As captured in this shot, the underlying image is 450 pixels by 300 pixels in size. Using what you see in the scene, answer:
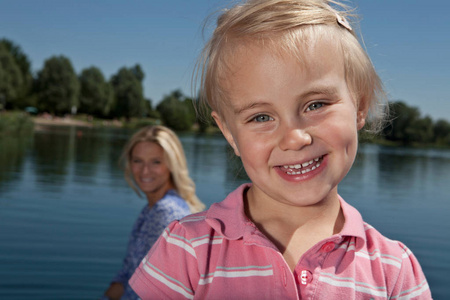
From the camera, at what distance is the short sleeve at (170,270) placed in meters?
1.35

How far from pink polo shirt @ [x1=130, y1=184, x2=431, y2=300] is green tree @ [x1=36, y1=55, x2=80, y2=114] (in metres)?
62.5

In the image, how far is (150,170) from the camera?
162 inches

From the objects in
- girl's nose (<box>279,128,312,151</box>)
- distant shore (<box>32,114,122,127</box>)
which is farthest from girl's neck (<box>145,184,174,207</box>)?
distant shore (<box>32,114,122,127</box>)

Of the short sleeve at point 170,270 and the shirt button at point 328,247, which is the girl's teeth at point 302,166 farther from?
the short sleeve at point 170,270

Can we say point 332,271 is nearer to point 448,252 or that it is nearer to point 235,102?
point 235,102

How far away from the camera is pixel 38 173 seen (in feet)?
49.2

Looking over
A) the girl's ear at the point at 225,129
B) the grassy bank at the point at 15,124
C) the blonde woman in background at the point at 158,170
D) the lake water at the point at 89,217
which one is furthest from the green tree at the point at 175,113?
the girl's ear at the point at 225,129

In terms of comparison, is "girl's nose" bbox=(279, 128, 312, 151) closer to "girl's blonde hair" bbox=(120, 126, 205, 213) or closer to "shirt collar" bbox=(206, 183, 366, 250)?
"shirt collar" bbox=(206, 183, 366, 250)

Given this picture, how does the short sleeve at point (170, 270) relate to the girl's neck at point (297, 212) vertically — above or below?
below

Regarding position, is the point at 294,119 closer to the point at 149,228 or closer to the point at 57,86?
the point at 149,228

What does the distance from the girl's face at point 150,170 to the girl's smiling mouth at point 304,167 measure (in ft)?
9.39

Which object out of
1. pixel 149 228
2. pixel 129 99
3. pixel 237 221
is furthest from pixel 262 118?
pixel 129 99

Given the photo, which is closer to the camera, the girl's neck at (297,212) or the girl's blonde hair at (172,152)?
the girl's neck at (297,212)

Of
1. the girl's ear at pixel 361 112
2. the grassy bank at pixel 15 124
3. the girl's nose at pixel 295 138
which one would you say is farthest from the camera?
the grassy bank at pixel 15 124
